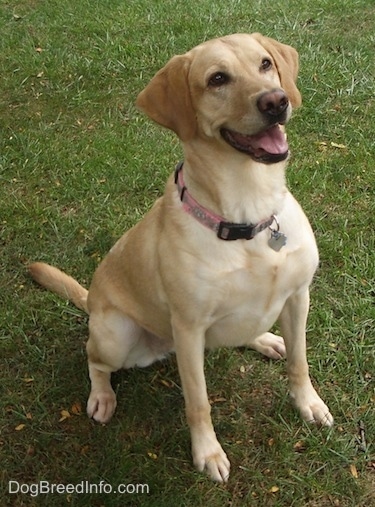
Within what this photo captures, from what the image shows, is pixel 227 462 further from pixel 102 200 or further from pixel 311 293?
pixel 102 200

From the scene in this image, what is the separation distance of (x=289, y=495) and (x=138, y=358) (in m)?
0.89

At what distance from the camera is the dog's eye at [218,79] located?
2352mm

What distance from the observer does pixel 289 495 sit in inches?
107

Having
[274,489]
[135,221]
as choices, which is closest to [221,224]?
[274,489]

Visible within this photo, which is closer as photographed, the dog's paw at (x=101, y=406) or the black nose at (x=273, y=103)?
the black nose at (x=273, y=103)

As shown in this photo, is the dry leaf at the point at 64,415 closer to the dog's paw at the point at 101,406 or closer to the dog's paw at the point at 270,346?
the dog's paw at the point at 101,406

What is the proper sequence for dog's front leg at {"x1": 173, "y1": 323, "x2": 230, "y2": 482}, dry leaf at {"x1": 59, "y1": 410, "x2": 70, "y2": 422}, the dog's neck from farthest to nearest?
dry leaf at {"x1": 59, "y1": 410, "x2": 70, "y2": 422} < dog's front leg at {"x1": 173, "y1": 323, "x2": 230, "y2": 482} < the dog's neck

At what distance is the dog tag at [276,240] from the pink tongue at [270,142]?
344 mm

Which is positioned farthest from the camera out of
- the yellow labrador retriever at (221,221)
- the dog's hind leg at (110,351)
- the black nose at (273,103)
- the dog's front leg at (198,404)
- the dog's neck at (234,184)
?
the dog's hind leg at (110,351)

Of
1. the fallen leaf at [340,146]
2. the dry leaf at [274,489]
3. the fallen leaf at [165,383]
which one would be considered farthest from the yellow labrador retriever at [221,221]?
the fallen leaf at [340,146]

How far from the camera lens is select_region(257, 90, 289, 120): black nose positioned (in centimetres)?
220

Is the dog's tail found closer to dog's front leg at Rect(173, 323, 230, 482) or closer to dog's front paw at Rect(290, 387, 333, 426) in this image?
dog's front leg at Rect(173, 323, 230, 482)

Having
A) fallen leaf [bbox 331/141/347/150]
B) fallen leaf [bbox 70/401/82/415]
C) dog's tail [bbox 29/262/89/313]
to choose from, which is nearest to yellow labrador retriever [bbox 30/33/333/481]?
fallen leaf [bbox 70/401/82/415]

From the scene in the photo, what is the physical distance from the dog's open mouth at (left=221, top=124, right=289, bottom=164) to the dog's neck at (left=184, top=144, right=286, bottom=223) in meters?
0.08
